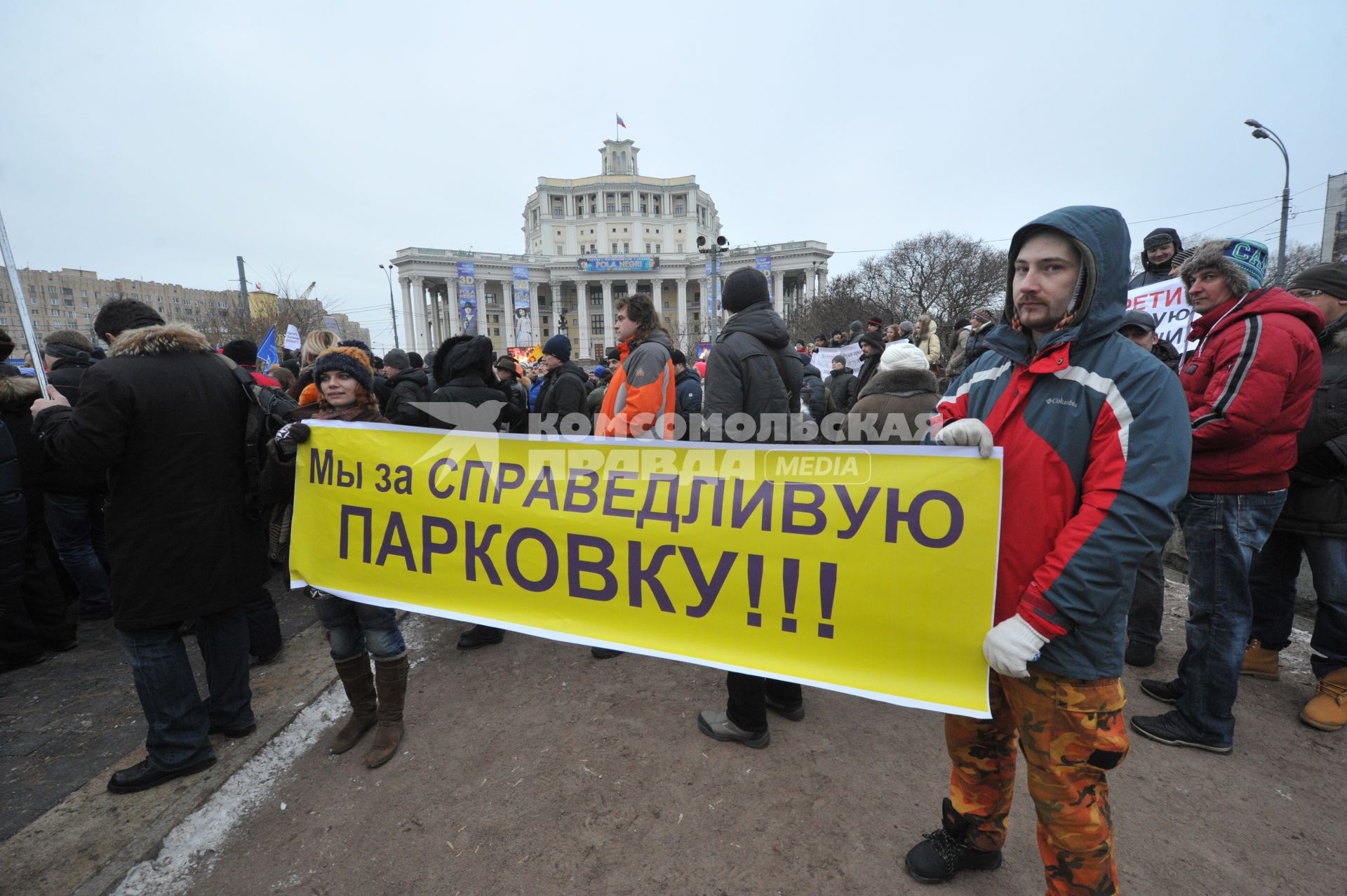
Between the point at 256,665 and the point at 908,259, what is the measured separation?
40.6m

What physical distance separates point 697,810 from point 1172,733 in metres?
2.36

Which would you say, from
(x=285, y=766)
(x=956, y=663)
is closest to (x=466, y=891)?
(x=285, y=766)

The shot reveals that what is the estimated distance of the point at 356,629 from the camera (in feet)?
9.93

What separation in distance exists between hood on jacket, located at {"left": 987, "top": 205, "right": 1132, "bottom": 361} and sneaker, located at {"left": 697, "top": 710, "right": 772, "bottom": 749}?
2.24m

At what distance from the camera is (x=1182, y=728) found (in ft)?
9.55

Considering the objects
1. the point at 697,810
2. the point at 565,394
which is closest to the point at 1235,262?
the point at 697,810

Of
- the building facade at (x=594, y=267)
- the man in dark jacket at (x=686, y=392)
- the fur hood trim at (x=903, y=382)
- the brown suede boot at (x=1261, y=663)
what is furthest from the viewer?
the building facade at (x=594, y=267)

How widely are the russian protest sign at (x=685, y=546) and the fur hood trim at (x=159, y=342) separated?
74 cm

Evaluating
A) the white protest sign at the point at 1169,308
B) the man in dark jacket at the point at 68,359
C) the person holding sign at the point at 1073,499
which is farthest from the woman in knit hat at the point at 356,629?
the white protest sign at the point at 1169,308

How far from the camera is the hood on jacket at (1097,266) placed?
1613 mm

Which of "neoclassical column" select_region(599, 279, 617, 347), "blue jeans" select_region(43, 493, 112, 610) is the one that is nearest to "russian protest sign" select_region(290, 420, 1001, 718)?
"blue jeans" select_region(43, 493, 112, 610)

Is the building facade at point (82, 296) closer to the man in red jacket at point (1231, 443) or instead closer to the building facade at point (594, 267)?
the building facade at point (594, 267)

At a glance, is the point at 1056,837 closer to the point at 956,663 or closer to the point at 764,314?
the point at 956,663

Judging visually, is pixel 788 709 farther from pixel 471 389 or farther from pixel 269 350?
pixel 269 350
